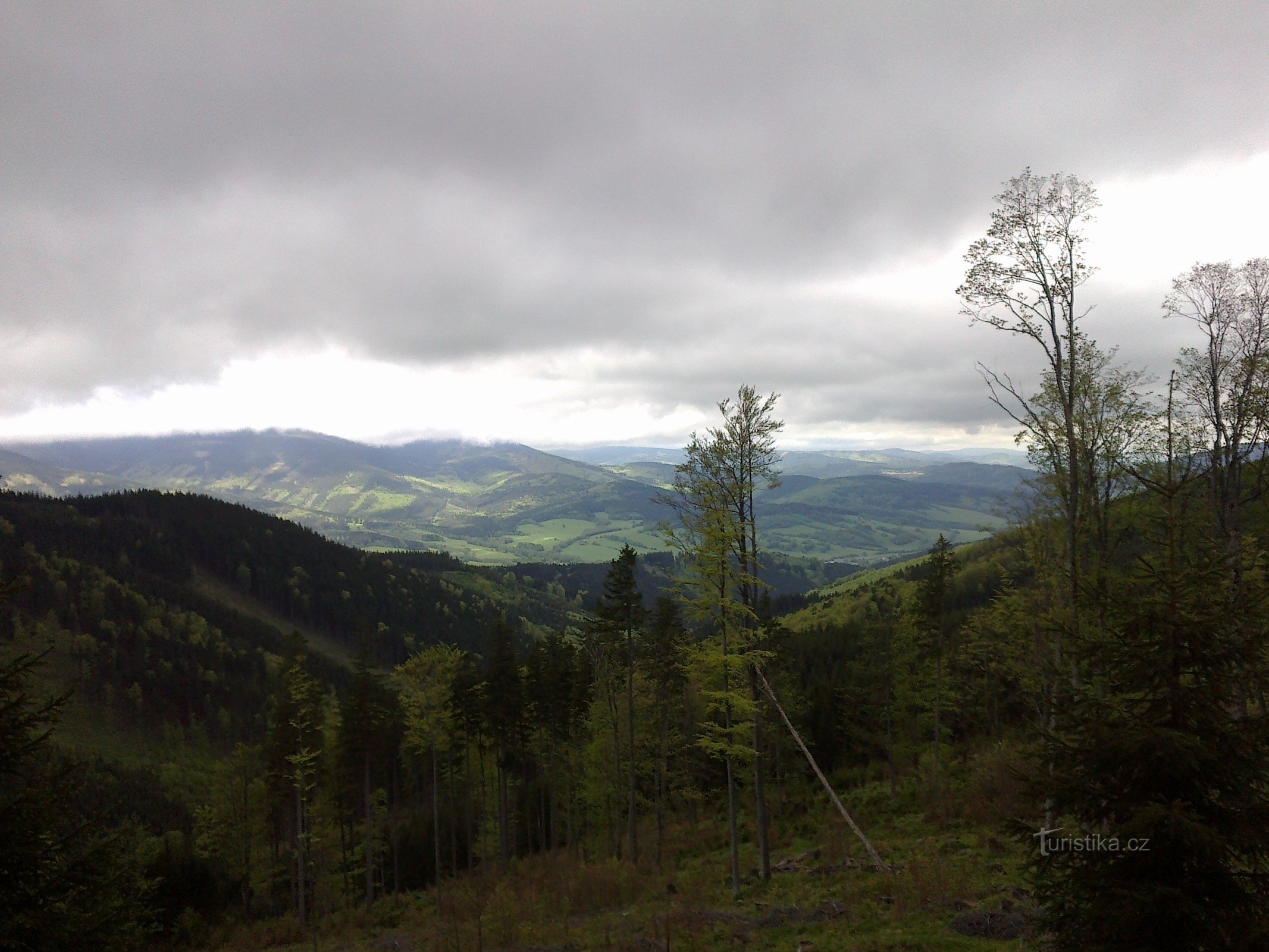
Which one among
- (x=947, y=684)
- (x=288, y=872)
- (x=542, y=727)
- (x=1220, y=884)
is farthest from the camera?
(x=288, y=872)

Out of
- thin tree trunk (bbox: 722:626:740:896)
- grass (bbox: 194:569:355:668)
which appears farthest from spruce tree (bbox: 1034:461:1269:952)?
grass (bbox: 194:569:355:668)

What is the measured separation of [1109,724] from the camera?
7105 mm

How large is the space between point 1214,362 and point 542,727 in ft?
142

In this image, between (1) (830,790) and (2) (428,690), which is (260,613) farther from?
(1) (830,790)

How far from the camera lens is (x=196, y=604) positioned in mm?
130875

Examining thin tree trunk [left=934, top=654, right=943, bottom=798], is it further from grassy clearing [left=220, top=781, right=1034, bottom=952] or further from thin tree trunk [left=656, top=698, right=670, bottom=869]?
thin tree trunk [left=656, top=698, right=670, bottom=869]

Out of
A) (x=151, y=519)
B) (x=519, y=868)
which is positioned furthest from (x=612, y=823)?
(x=151, y=519)

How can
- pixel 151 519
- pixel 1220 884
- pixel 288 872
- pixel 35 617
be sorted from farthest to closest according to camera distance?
pixel 151 519
pixel 35 617
pixel 288 872
pixel 1220 884

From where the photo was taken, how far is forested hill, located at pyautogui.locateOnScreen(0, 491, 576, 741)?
334 feet

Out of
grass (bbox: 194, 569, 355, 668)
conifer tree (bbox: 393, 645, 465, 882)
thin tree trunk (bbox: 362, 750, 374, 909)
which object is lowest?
grass (bbox: 194, 569, 355, 668)

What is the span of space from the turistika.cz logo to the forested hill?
37401 millimetres

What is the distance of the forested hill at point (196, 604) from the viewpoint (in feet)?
334

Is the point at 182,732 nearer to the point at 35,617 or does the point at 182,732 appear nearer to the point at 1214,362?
the point at 35,617

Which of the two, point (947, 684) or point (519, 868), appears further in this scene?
point (519, 868)
